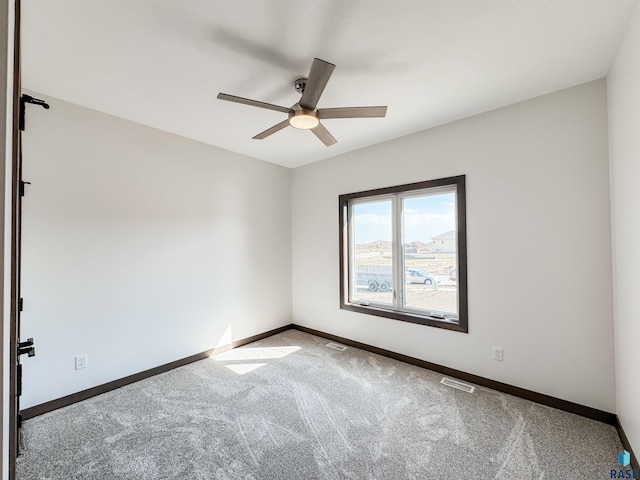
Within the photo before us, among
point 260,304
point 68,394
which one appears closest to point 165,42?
point 68,394

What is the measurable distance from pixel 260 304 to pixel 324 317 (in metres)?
0.93

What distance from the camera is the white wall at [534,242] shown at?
216 centimetres

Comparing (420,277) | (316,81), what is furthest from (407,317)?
(316,81)

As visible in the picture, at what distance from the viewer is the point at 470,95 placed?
2.40 m

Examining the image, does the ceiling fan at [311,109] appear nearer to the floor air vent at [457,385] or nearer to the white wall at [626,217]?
the white wall at [626,217]

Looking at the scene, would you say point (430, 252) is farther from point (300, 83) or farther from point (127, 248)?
point (127, 248)

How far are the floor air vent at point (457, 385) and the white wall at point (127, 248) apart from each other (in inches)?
95.2

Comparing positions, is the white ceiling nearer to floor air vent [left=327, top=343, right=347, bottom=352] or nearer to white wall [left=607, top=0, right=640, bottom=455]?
white wall [left=607, top=0, right=640, bottom=455]

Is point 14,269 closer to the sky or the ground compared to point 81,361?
closer to the sky

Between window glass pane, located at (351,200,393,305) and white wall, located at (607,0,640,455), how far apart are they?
1.94 m

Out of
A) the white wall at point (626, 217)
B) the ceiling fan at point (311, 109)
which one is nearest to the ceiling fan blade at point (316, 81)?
the ceiling fan at point (311, 109)

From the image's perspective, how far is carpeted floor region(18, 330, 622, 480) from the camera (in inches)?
67.4

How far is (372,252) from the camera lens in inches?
147

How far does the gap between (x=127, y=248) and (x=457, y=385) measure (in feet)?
11.3
